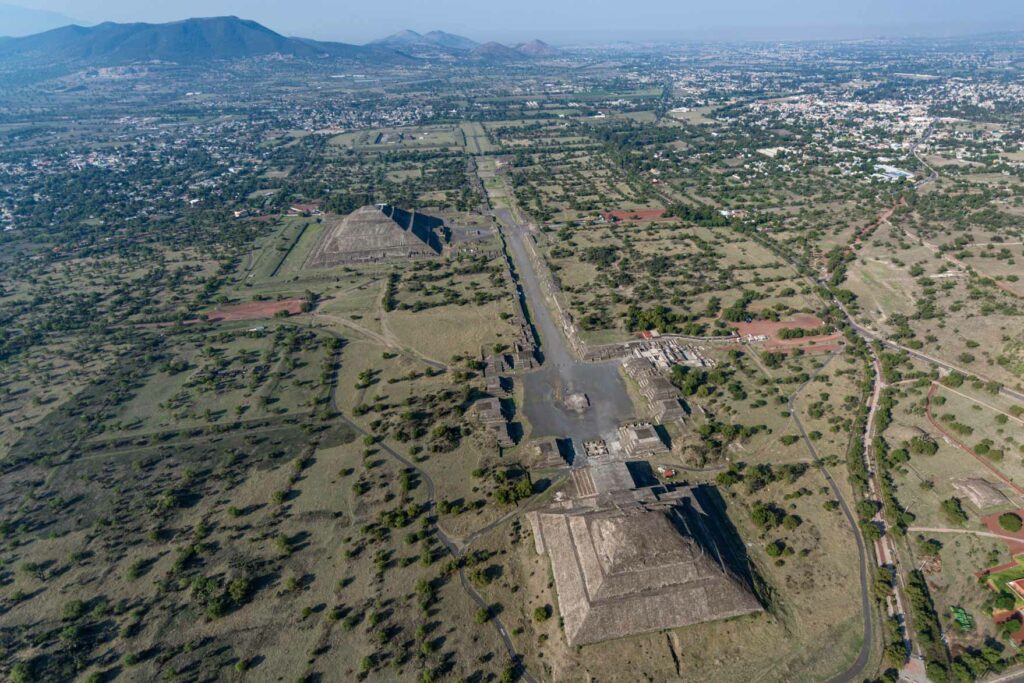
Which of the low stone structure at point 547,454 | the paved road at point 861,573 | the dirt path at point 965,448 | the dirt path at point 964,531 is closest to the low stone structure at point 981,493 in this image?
the dirt path at point 965,448

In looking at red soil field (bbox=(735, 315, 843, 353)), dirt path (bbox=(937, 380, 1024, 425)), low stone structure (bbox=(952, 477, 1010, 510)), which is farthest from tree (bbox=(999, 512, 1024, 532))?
red soil field (bbox=(735, 315, 843, 353))

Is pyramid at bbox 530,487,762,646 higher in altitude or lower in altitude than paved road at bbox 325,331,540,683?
higher

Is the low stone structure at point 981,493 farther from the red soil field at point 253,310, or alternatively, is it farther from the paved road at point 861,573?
the red soil field at point 253,310

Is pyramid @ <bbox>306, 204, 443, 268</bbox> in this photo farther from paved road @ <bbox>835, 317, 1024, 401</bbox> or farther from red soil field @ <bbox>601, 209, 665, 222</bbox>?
paved road @ <bbox>835, 317, 1024, 401</bbox>

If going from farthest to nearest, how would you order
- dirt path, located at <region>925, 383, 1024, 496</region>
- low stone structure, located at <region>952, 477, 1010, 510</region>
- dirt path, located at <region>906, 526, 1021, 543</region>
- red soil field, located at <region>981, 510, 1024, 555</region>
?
dirt path, located at <region>925, 383, 1024, 496</region> → low stone structure, located at <region>952, 477, 1010, 510</region> → dirt path, located at <region>906, 526, 1021, 543</region> → red soil field, located at <region>981, 510, 1024, 555</region>

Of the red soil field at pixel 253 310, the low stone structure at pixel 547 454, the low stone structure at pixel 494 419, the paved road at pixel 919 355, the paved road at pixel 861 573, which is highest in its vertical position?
the red soil field at pixel 253 310

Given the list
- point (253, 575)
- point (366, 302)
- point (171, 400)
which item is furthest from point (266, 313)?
point (253, 575)

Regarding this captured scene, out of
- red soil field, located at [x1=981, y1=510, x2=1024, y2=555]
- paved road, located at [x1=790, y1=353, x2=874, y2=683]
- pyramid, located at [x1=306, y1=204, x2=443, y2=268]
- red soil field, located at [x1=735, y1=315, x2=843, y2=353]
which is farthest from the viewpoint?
pyramid, located at [x1=306, y1=204, x2=443, y2=268]
